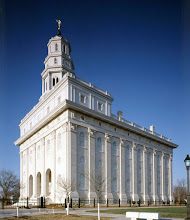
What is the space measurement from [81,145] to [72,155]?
9.05 ft

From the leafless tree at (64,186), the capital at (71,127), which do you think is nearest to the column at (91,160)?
the capital at (71,127)

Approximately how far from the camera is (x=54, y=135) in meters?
43.3

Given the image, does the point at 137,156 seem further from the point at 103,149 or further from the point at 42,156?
the point at 42,156

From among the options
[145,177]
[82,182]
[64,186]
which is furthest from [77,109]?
[145,177]

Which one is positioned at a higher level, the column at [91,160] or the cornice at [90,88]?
the cornice at [90,88]

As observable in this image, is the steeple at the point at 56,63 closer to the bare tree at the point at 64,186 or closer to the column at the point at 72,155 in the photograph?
the column at the point at 72,155

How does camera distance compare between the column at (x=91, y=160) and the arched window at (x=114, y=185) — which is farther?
the arched window at (x=114, y=185)

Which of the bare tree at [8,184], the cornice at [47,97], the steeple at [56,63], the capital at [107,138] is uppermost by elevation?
the steeple at [56,63]

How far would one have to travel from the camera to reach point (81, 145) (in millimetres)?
41719

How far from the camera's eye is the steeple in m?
53.7

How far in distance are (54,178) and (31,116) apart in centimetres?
1828

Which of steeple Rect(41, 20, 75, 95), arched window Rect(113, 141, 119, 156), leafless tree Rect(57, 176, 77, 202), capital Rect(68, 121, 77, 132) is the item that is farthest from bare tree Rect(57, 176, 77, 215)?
steeple Rect(41, 20, 75, 95)

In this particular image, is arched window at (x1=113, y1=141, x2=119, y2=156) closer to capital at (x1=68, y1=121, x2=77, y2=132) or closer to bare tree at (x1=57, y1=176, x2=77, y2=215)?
capital at (x1=68, y1=121, x2=77, y2=132)

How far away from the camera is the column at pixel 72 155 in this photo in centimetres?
3859
